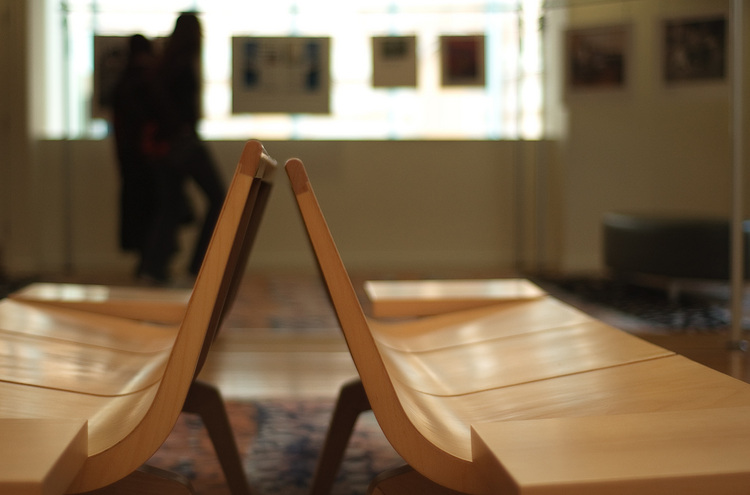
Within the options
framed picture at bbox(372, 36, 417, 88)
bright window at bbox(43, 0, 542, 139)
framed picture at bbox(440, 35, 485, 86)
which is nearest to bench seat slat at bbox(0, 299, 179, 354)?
bright window at bbox(43, 0, 542, 139)

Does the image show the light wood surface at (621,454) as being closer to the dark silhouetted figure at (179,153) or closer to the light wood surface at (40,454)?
the light wood surface at (40,454)

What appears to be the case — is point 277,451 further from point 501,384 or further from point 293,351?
point 293,351

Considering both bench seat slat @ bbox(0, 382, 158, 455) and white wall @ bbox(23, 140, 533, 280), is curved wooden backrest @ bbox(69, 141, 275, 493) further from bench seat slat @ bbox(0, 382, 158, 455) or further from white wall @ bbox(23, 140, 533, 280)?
white wall @ bbox(23, 140, 533, 280)

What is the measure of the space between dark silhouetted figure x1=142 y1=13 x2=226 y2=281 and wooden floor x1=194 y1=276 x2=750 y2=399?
338 mm

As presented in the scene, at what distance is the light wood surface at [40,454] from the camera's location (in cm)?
56

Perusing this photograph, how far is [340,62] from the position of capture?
8.73 feet

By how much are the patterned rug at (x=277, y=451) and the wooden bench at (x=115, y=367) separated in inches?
12.1

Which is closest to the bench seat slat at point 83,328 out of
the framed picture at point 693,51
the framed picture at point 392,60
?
the framed picture at point 392,60

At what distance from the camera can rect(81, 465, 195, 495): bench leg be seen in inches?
37.8

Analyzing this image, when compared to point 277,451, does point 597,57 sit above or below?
above

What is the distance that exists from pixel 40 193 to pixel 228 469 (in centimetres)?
172

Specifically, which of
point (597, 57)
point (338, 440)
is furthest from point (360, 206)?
point (338, 440)

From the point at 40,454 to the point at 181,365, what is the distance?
19 centimetres

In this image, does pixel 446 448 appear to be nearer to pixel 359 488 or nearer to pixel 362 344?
pixel 362 344
